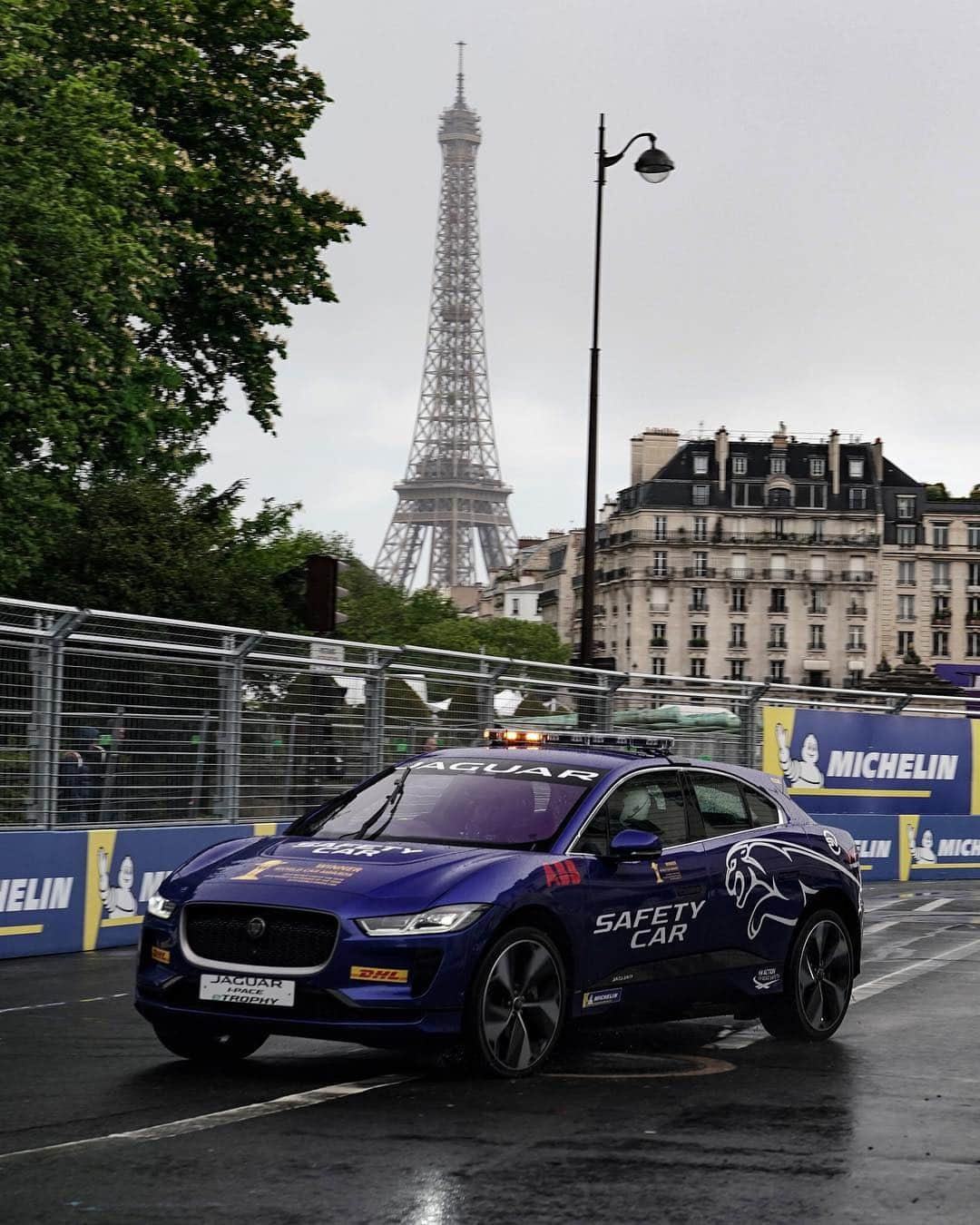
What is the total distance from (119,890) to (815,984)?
659cm

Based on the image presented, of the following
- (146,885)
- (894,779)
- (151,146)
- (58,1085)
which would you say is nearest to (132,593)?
(151,146)

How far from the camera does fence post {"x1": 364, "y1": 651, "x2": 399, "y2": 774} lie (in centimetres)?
1917

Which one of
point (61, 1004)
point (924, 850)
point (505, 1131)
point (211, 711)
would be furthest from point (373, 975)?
point (924, 850)

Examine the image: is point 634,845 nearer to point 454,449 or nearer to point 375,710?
point 375,710

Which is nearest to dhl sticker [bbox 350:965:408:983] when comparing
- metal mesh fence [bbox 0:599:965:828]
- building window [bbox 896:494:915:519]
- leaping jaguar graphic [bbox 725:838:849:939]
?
leaping jaguar graphic [bbox 725:838:849:939]

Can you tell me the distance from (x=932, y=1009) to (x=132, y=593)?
79.3 feet

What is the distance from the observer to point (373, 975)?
8234 mm

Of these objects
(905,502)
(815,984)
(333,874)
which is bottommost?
(815,984)

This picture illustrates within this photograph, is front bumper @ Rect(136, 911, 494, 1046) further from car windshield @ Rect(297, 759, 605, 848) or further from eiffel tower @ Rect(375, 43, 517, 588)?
eiffel tower @ Rect(375, 43, 517, 588)

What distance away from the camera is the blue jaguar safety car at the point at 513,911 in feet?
27.3

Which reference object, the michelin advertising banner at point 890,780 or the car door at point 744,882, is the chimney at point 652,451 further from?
the car door at point 744,882

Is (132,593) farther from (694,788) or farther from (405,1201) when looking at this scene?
(405,1201)

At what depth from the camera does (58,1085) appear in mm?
8469

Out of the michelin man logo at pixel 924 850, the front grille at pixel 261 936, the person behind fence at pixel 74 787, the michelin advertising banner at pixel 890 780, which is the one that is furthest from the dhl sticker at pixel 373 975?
the michelin man logo at pixel 924 850
